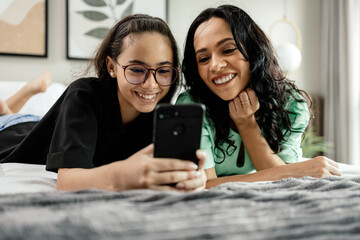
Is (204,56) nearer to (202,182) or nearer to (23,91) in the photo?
(202,182)

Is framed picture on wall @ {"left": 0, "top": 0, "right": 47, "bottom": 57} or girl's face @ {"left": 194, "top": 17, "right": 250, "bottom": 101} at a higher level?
framed picture on wall @ {"left": 0, "top": 0, "right": 47, "bottom": 57}

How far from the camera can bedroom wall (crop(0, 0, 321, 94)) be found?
2.65 m

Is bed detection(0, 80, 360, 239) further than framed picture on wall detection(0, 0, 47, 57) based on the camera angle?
No

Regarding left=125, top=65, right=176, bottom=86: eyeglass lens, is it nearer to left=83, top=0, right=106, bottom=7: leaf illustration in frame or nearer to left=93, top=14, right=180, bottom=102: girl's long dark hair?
left=93, top=14, right=180, bottom=102: girl's long dark hair

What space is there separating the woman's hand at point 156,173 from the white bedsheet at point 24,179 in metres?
0.34

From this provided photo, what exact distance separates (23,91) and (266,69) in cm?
148

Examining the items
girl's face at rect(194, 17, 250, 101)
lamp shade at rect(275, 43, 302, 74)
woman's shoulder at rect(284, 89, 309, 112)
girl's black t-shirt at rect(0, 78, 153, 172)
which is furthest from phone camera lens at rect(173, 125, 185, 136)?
lamp shade at rect(275, 43, 302, 74)

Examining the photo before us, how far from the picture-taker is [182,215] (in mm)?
625

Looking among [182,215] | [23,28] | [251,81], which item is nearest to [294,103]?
[251,81]

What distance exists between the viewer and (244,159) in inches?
57.8

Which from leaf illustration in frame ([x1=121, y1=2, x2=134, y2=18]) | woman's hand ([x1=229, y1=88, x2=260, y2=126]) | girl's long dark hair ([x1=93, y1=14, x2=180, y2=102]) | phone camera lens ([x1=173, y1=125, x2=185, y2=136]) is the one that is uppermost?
leaf illustration in frame ([x1=121, y1=2, x2=134, y2=18])

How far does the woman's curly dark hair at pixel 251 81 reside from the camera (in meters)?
1.40

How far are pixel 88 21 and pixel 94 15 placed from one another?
69 millimetres

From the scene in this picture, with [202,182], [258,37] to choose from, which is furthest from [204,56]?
[202,182]
